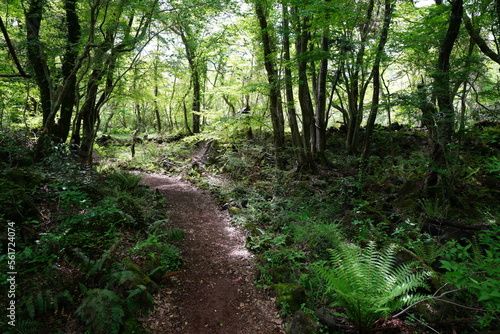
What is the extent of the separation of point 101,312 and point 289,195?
20.4 ft

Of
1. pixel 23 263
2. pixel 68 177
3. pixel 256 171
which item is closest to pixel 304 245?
pixel 23 263

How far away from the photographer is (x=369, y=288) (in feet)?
10.3

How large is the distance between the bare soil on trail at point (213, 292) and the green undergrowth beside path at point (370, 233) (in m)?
0.28

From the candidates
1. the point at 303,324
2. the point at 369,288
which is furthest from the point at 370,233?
the point at 303,324

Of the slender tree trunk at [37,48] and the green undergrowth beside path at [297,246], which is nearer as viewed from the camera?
the green undergrowth beside path at [297,246]

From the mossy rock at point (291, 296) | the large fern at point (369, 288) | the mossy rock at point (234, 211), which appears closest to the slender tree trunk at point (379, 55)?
the mossy rock at point (234, 211)

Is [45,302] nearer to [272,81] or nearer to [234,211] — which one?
[234,211]

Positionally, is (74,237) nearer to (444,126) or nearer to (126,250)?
(126,250)

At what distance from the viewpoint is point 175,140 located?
1784cm

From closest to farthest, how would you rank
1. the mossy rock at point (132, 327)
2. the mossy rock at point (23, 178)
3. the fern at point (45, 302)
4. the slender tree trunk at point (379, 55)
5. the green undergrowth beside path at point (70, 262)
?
the fern at point (45, 302), the green undergrowth beside path at point (70, 262), the mossy rock at point (132, 327), the mossy rock at point (23, 178), the slender tree trunk at point (379, 55)

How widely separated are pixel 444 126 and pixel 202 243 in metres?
6.10

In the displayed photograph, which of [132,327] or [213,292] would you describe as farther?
[213,292]

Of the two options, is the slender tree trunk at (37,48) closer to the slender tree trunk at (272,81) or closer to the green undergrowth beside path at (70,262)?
the green undergrowth beside path at (70,262)

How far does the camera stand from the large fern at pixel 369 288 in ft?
9.11
